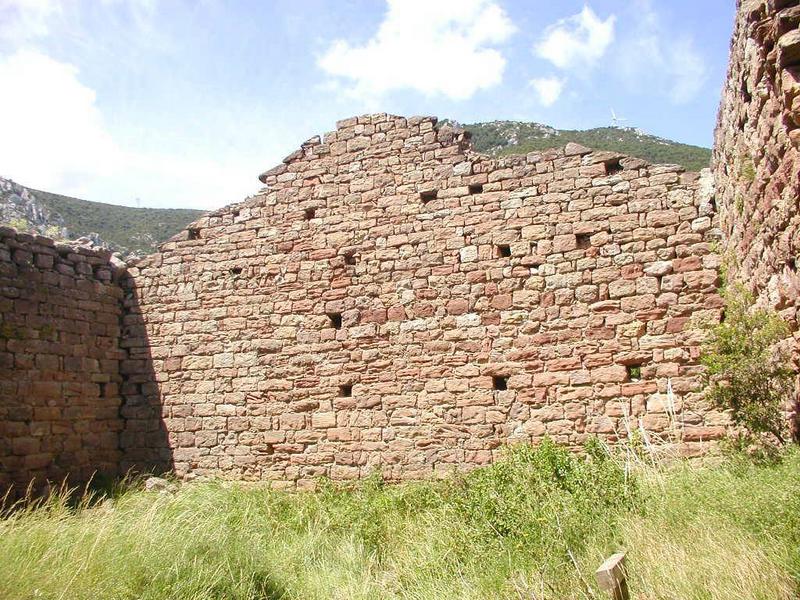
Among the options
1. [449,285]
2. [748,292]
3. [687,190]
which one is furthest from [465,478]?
[687,190]

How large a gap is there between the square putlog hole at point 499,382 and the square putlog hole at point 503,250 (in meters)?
1.55

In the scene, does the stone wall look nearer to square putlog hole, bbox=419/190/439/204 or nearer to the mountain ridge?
square putlog hole, bbox=419/190/439/204

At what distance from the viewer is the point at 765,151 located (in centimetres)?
534

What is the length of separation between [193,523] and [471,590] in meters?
3.28

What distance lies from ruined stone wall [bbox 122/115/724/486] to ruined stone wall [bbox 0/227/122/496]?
0.39 meters

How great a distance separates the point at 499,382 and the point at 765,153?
13.6 feet

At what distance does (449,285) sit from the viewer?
29.0 ft

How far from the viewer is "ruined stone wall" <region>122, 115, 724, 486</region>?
310 inches

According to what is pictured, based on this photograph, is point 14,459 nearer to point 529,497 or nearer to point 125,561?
point 125,561

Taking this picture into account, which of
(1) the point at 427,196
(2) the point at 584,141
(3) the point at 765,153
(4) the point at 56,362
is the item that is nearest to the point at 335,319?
(1) the point at 427,196

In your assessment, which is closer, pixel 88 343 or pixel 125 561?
pixel 125 561

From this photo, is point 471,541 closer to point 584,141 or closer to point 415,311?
point 415,311

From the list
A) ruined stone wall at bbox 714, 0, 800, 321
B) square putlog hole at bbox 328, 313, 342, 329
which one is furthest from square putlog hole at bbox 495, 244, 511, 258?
ruined stone wall at bbox 714, 0, 800, 321

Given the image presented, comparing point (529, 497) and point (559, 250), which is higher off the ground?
point (559, 250)
